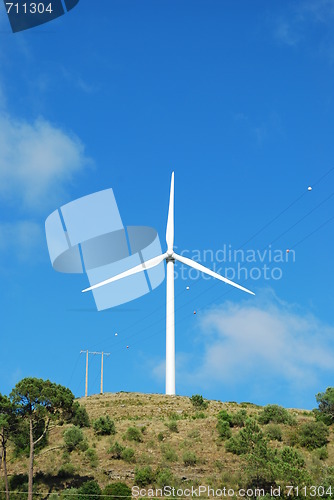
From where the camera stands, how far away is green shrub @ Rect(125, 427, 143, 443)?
67.4 meters

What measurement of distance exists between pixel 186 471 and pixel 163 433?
11.6 m

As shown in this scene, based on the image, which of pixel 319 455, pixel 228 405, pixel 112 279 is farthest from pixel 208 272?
pixel 319 455

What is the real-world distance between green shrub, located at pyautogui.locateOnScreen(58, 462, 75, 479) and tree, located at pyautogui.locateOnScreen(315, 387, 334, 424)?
104 ft

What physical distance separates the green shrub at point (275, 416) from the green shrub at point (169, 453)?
1528 cm

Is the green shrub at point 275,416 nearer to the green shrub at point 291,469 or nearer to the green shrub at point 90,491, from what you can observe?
the green shrub at point 291,469

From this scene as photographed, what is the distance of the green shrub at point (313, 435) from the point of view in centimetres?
6363

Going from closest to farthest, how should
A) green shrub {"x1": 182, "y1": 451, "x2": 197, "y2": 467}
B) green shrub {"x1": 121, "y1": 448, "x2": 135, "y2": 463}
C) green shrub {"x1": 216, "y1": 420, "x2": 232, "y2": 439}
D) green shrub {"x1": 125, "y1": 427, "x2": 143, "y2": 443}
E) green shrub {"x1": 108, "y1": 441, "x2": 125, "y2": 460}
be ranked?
green shrub {"x1": 182, "y1": 451, "x2": 197, "y2": 467}, green shrub {"x1": 121, "y1": 448, "x2": 135, "y2": 463}, green shrub {"x1": 108, "y1": 441, "x2": 125, "y2": 460}, green shrub {"x1": 216, "y1": 420, "x2": 232, "y2": 439}, green shrub {"x1": 125, "y1": 427, "x2": 143, "y2": 443}

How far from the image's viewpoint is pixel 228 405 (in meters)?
94.8

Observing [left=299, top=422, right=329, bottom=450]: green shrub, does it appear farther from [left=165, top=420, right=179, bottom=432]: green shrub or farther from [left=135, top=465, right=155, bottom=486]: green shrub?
[left=135, top=465, right=155, bottom=486]: green shrub

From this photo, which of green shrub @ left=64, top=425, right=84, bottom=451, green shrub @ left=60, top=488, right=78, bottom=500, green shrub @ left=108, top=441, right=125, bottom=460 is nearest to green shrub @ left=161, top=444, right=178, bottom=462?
green shrub @ left=108, top=441, right=125, bottom=460

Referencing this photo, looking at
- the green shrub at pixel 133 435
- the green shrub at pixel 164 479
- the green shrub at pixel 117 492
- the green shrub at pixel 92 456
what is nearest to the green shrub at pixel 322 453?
the green shrub at pixel 164 479

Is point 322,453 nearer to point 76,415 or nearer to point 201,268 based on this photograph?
point 76,415

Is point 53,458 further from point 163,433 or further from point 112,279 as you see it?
point 112,279

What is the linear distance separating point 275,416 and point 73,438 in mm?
25650
